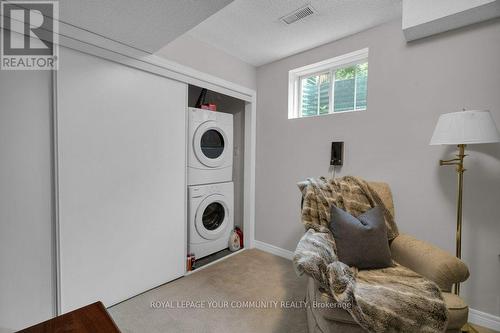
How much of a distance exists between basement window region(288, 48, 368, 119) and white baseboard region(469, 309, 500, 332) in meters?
1.75

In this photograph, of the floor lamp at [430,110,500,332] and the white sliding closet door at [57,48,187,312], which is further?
the white sliding closet door at [57,48,187,312]

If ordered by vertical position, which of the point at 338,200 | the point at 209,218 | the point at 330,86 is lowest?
the point at 209,218

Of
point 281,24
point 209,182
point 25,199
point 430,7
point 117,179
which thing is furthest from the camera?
point 209,182

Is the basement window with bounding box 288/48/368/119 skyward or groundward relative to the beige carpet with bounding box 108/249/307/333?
skyward

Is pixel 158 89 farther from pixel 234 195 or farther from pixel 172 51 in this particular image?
pixel 234 195

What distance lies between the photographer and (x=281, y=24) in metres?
1.93

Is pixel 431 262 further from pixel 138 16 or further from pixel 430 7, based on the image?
pixel 138 16

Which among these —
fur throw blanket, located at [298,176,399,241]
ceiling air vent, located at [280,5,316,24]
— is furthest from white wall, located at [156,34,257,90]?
fur throw blanket, located at [298,176,399,241]

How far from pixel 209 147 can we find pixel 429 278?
210 cm

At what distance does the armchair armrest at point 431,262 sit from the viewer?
117cm

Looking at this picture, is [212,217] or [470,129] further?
[212,217]

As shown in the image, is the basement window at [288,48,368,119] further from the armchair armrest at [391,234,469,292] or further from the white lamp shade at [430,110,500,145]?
the armchair armrest at [391,234,469,292]

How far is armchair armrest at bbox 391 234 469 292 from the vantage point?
1.17 metres

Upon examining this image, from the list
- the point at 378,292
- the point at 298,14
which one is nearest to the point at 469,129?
the point at 378,292
